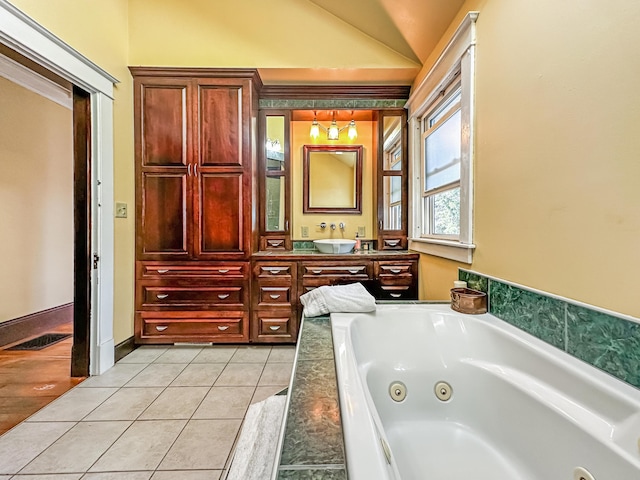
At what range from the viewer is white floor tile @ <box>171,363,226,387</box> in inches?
75.9

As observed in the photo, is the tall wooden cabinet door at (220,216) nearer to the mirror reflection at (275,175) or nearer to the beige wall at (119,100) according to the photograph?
the mirror reflection at (275,175)

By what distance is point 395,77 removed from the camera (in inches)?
106

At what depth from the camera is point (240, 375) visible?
80.0 inches

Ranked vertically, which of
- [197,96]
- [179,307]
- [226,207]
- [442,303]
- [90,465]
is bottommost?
[90,465]

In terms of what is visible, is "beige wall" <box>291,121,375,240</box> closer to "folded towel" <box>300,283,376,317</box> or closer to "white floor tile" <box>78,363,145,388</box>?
"folded towel" <box>300,283,376,317</box>

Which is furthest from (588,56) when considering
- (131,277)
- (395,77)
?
(131,277)

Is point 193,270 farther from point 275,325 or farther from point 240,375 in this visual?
point 240,375

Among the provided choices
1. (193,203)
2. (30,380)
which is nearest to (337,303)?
(193,203)

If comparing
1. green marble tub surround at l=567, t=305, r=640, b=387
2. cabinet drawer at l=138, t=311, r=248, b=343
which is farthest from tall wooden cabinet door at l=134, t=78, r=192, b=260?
green marble tub surround at l=567, t=305, r=640, b=387

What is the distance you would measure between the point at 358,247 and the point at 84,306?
2291 mm

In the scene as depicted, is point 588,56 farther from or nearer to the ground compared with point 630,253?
farther from the ground

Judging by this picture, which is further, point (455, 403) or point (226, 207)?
point (226, 207)

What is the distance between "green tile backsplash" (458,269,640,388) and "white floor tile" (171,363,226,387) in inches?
72.4

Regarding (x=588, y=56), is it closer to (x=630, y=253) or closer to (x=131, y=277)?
(x=630, y=253)
